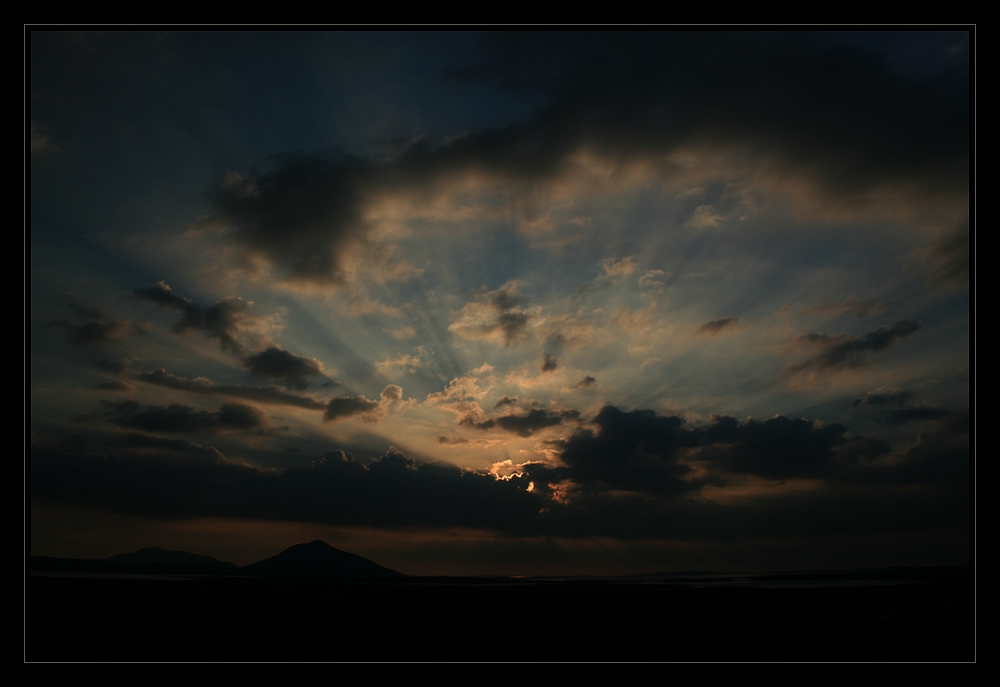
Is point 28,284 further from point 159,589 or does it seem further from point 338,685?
point 159,589

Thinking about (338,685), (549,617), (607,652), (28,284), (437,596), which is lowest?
(437,596)

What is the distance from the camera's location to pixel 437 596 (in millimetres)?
79438

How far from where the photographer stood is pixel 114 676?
27.1 metres

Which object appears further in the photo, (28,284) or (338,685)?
(338,685)

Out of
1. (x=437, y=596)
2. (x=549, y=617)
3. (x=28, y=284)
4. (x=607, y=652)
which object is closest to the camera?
(x=28, y=284)

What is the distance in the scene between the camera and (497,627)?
169 feet

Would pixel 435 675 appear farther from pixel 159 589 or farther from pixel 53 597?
pixel 159 589

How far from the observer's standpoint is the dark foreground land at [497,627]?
42281 millimetres

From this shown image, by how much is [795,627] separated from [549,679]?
38466 millimetres

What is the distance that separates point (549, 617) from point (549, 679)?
32399 mm

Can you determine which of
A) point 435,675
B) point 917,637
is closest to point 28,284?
point 435,675

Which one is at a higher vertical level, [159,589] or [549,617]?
[549,617]

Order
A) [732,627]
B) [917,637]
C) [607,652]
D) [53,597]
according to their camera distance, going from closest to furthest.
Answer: [607,652], [917,637], [732,627], [53,597]

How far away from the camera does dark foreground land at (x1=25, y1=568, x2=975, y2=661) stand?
4228 cm
